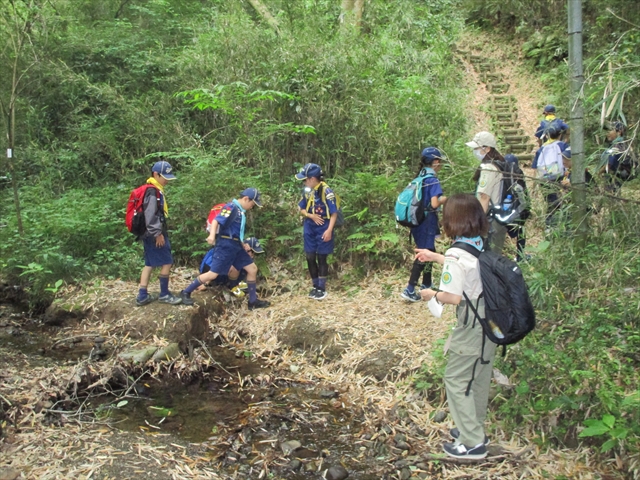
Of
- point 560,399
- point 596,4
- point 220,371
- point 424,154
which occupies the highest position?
point 596,4

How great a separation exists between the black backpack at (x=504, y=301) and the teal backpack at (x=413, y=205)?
2622 millimetres

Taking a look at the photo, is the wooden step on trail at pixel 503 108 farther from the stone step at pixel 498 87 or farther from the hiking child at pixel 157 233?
the hiking child at pixel 157 233

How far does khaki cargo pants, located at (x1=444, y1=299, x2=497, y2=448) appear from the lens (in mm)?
3795

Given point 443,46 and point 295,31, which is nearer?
point 295,31

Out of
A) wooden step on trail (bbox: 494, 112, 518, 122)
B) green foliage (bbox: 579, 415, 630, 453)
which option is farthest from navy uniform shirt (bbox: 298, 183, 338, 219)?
wooden step on trail (bbox: 494, 112, 518, 122)

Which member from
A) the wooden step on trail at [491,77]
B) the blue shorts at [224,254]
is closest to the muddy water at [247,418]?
the blue shorts at [224,254]

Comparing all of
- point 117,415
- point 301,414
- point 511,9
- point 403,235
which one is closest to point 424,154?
point 403,235

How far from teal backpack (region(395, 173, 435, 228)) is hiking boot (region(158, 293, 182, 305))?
310cm

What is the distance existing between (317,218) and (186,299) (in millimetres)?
2062

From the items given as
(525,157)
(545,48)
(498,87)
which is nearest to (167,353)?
(525,157)

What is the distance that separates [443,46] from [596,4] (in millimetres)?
3905

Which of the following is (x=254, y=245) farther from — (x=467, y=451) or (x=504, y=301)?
(x=504, y=301)

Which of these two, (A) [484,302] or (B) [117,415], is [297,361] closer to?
(B) [117,415]

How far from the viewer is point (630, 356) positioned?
14.1 ft
